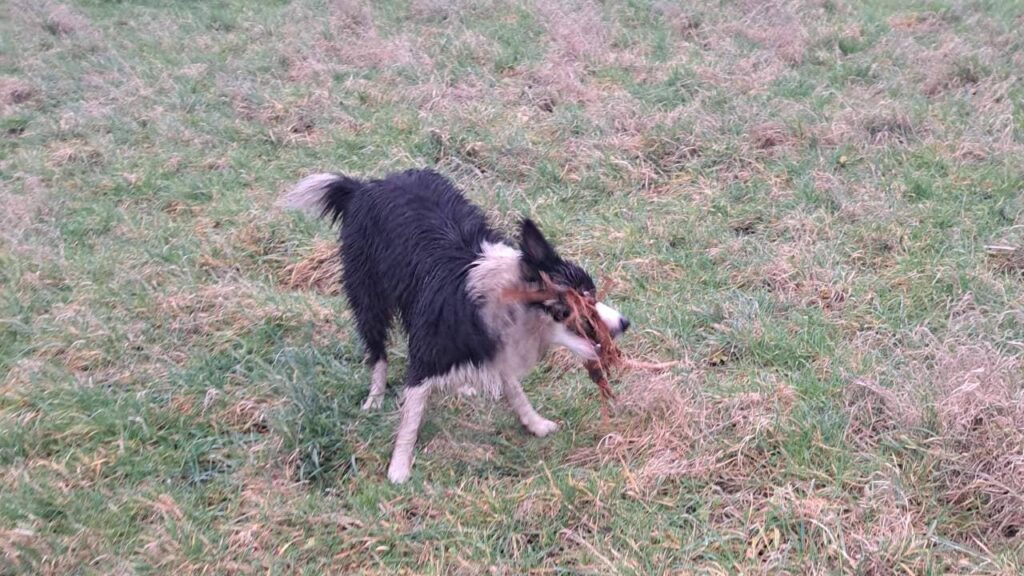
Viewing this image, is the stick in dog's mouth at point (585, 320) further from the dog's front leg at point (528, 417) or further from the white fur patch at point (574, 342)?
the dog's front leg at point (528, 417)

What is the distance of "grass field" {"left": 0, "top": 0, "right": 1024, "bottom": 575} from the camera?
2932 millimetres

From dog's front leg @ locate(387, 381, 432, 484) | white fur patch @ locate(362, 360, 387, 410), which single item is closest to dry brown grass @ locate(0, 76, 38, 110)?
white fur patch @ locate(362, 360, 387, 410)

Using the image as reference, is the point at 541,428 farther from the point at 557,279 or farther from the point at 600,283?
the point at 600,283

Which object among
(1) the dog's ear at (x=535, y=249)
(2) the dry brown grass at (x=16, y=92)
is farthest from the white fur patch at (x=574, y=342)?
(2) the dry brown grass at (x=16, y=92)

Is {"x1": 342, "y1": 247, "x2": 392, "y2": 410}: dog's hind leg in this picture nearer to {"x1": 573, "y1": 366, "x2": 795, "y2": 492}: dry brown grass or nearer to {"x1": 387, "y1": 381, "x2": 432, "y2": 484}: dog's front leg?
{"x1": 387, "y1": 381, "x2": 432, "y2": 484}: dog's front leg

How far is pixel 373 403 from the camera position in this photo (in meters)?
3.70

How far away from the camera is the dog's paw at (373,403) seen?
3.67 m

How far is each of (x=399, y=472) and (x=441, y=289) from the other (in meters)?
0.73

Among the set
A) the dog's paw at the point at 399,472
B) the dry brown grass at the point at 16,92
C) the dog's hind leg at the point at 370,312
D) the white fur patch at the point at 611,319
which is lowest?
the dry brown grass at the point at 16,92

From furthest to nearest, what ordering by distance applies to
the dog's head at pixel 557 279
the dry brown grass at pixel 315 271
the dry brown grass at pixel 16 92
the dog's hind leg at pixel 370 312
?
the dry brown grass at pixel 16 92, the dry brown grass at pixel 315 271, the dog's hind leg at pixel 370 312, the dog's head at pixel 557 279

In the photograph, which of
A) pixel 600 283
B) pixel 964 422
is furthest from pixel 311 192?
pixel 964 422

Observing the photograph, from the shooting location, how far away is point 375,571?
2838 mm

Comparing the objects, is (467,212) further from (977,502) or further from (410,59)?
(410,59)

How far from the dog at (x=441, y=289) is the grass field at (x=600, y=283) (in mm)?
291
